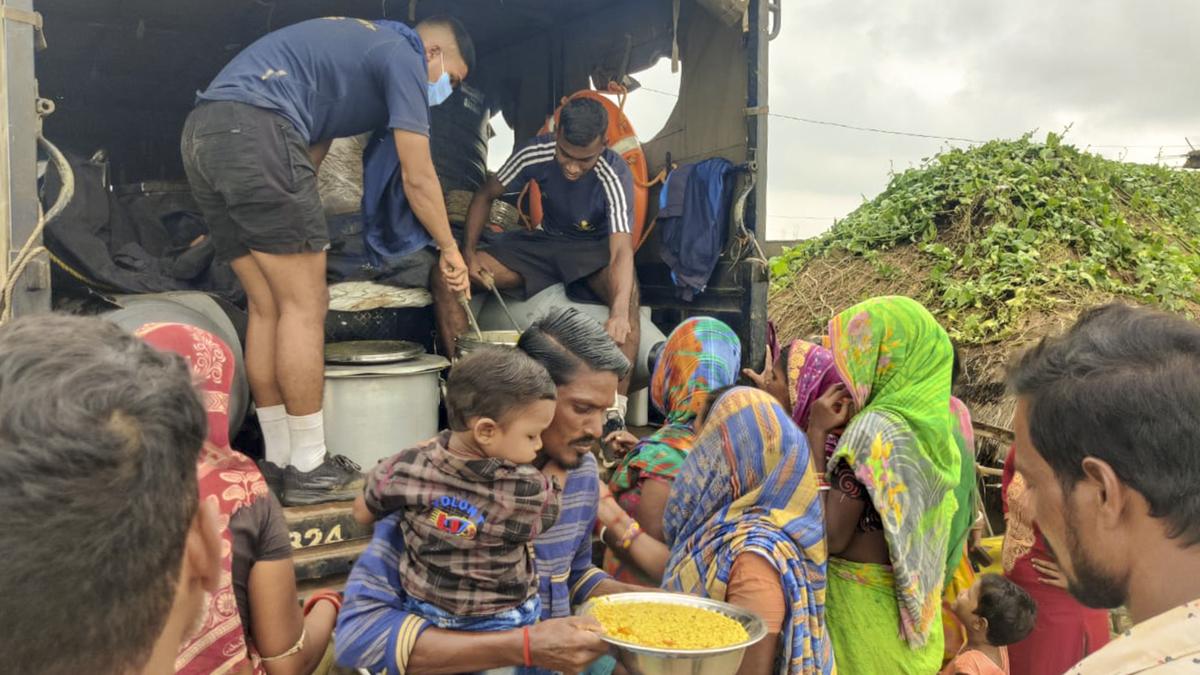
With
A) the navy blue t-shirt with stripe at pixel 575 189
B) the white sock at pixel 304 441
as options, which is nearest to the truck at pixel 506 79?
the white sock at pixel 304 441

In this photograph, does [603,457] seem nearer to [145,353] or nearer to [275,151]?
[275,151]

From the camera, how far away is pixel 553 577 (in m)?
1.89

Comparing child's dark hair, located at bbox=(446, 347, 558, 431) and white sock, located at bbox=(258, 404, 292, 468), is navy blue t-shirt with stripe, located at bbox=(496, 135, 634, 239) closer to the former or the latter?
white sock, located at bbox=(258, 404, 292, 468)

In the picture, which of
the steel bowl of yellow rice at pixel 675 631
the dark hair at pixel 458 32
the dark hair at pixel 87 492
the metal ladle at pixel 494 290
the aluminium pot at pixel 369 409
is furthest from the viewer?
the metal ladle at pixel 494 290

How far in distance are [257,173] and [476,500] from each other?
68.0 inches

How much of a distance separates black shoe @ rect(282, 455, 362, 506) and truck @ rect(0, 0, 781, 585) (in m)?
0.19

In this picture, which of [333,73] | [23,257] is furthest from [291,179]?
[23,257]

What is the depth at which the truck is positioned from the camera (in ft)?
12.6

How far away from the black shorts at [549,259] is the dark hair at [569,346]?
79.3 inches

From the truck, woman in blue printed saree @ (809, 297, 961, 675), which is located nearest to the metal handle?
the truck

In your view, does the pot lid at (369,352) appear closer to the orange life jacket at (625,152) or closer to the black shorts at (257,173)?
the black shorts at (257,173)

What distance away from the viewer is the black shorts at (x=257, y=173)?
2773 mm

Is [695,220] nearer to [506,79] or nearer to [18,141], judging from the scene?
[506,79]

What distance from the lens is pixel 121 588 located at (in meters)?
0.66
